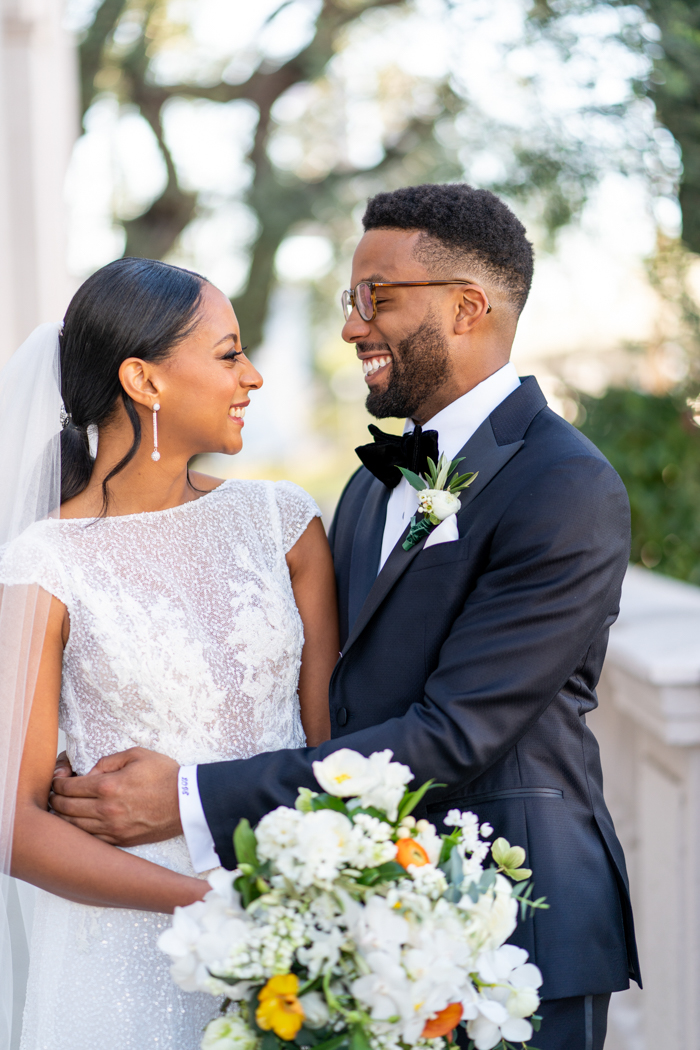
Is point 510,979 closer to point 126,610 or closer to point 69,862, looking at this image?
point 69,862

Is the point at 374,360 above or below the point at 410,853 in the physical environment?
above

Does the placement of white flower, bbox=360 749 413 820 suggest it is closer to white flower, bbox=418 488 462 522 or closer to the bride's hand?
white flower, bbox=418 488 462 522

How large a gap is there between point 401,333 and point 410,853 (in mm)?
1342

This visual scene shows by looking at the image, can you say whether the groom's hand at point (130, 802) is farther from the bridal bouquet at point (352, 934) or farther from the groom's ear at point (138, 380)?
the groom's ear at point (138, 380)

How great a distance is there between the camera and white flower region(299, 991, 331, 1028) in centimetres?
148

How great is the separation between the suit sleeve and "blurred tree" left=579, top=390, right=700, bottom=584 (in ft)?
12.3

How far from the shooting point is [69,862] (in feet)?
6.85

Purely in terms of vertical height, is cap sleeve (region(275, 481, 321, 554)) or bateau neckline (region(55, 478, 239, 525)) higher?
bateau neckline (region(55, 478, 239, 525))

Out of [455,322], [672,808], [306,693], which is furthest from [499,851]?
[672,808]

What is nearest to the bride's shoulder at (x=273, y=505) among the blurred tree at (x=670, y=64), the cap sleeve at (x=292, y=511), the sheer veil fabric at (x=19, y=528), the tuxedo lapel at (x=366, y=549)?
the cap sleeve at (x=292, y=511)

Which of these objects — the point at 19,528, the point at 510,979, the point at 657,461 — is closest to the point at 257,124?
the point at 657,461

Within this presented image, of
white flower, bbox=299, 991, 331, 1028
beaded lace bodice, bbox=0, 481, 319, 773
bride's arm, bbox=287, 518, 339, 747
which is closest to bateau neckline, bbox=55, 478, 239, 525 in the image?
beaded lace bodice, bbox=0, 481, 319, 773

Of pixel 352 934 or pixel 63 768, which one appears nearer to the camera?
pixel 352 934

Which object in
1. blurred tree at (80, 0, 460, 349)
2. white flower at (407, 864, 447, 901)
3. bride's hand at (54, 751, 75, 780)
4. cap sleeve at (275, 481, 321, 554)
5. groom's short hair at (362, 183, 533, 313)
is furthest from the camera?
blurred tree at (80, 0, 460, 349)
